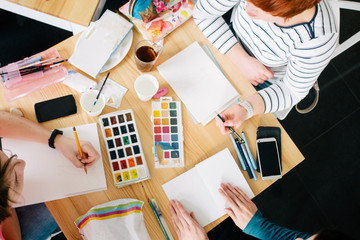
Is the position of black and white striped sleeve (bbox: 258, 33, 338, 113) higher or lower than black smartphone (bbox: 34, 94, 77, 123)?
lower

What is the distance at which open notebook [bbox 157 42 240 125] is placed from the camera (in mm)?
1177

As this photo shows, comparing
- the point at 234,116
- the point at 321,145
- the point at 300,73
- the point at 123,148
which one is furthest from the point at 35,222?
the point at 321,145

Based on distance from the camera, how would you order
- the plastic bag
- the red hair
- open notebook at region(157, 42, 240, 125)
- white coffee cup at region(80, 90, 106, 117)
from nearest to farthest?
the red hair, the plastic bag, white coffee cup at region(80, 90, 106, 117), open notebook at region(157, 42, 240, 125)

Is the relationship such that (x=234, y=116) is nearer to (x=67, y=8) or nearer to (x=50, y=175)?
(x=50, y=175)

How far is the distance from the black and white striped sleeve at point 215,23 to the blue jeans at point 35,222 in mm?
1132

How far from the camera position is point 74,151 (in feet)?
3.42

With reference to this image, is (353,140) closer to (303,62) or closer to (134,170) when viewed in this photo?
(303,62)

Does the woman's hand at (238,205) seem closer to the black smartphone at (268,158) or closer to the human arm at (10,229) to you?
the black smartphone at (268,158)

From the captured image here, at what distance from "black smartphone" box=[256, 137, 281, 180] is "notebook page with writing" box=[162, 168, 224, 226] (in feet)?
0.84

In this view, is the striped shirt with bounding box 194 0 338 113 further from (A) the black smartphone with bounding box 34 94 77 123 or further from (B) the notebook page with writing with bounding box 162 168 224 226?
(A) the black smartphone with bounding box 34 94 77 123

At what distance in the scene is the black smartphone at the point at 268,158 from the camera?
1.17 meters

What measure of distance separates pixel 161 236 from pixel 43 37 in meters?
1.65

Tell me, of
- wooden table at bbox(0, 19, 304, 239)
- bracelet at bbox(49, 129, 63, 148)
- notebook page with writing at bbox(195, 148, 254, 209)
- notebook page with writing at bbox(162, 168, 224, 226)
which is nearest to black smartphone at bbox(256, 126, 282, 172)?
wooden table at bbox(0, 19, 304, 239)

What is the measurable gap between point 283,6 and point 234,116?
451mm
